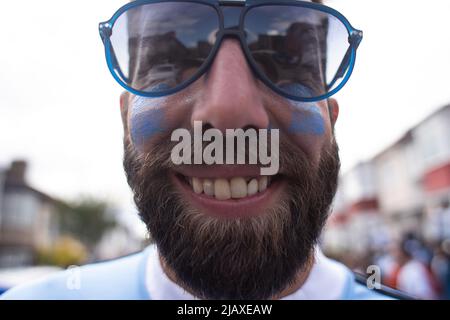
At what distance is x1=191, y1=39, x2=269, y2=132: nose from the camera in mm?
570

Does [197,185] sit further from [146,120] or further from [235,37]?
[235,37]

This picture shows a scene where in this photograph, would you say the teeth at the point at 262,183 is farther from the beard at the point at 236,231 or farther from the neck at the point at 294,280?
the neck at the point at 294,280

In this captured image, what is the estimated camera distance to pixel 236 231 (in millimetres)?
590

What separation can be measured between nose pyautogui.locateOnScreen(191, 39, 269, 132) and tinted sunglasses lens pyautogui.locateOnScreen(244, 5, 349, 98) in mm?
30

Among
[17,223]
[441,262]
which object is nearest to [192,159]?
[17,223]

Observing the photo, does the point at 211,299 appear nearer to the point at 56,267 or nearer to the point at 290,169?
the point at 290,169

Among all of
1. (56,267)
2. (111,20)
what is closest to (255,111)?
(111,20)

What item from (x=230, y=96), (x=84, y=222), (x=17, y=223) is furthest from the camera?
(x=84, y=222)

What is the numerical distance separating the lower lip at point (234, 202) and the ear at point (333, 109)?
172 mm

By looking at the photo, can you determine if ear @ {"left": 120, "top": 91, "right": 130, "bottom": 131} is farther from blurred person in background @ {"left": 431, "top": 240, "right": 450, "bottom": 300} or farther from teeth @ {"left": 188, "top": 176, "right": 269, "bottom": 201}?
blurred person in background @ {"left": 431, "top": 240, "right": 450, "bottom": 300}

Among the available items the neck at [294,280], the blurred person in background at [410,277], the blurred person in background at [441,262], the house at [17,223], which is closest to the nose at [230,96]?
the neck at [294,280]

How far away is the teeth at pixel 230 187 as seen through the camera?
603 mm

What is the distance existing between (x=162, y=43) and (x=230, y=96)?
0.17m
